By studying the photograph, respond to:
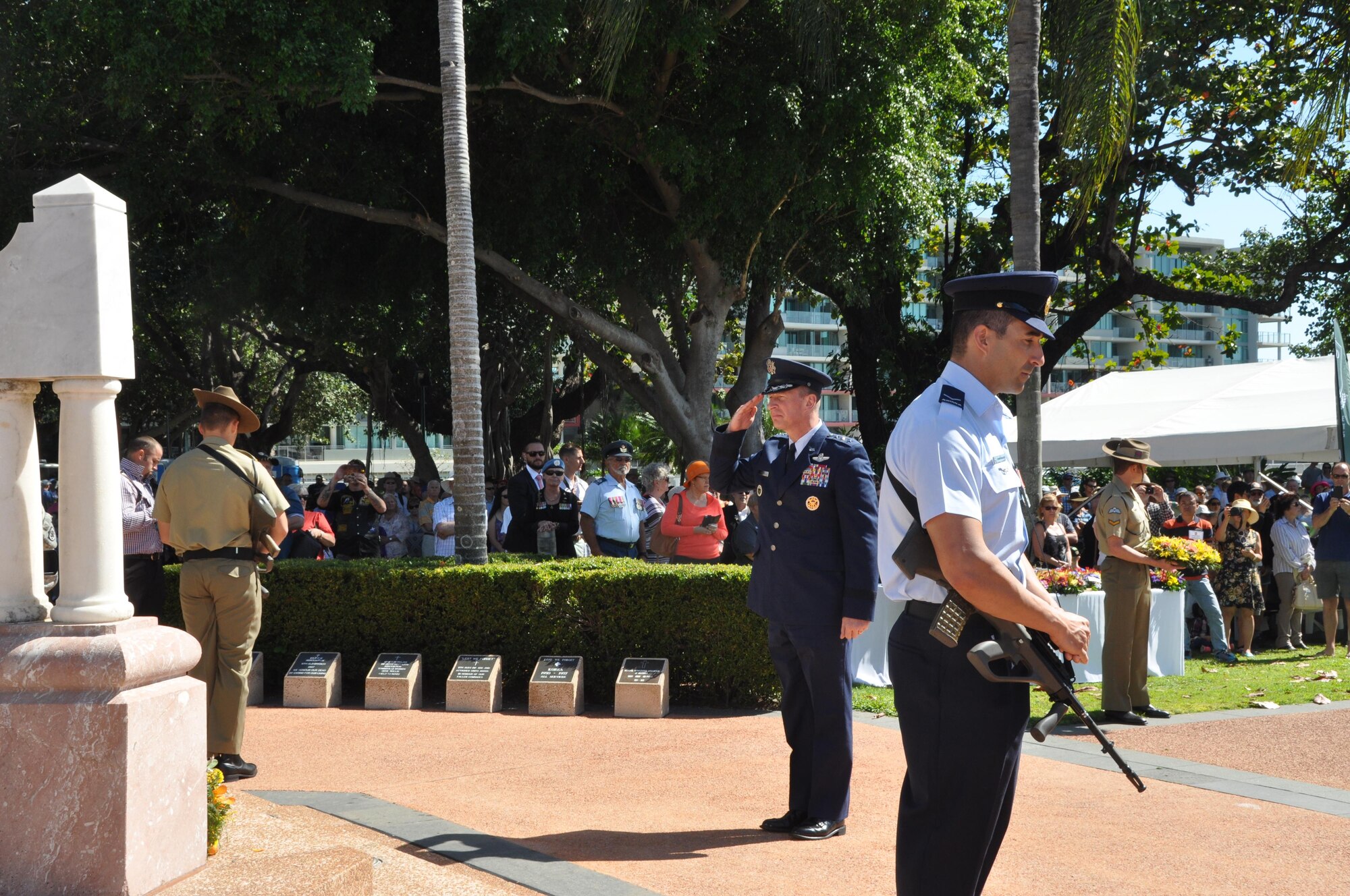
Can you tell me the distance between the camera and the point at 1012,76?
11.2 metres

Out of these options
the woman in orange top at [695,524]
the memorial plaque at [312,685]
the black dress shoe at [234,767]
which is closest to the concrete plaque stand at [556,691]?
the memorial plaque at [312,685]

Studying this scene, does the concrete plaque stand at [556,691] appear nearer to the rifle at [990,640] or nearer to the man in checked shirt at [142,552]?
the man in checked shirt at [142,552]

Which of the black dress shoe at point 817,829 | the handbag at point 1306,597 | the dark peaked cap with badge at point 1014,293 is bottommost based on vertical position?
the handbag at point 1306,597

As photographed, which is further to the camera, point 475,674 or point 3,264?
point 475,674

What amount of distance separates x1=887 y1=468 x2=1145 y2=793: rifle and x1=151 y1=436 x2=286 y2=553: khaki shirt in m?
4.36

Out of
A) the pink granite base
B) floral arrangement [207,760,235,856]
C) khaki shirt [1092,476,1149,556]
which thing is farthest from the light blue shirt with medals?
the pink granite base

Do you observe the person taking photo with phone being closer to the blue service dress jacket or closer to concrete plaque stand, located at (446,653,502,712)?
concrete plaque stand, located at (446,653,502,712)

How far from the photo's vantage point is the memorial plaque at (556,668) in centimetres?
878

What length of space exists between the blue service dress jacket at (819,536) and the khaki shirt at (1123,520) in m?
3.82

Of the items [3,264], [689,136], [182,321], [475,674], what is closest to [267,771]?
[475,674]

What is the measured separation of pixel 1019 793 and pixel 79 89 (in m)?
14.6

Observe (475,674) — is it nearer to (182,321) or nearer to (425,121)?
(425,121)

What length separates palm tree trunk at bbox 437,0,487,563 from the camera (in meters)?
10.8

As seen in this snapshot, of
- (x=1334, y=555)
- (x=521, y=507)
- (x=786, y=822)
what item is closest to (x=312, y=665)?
(x=521, y=507)
